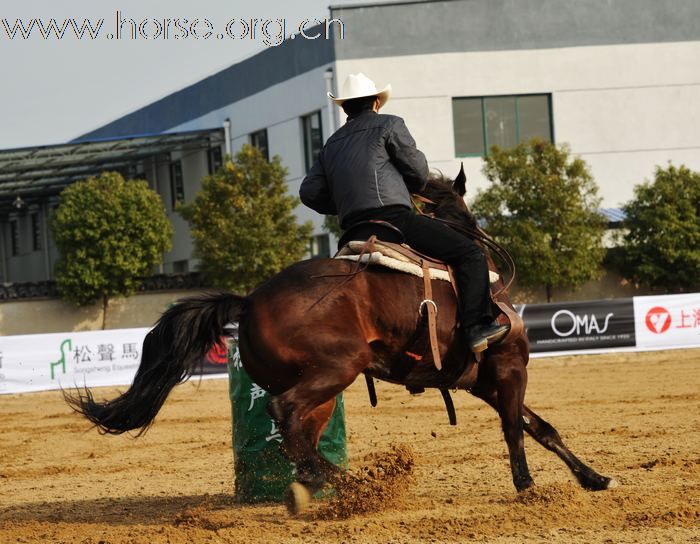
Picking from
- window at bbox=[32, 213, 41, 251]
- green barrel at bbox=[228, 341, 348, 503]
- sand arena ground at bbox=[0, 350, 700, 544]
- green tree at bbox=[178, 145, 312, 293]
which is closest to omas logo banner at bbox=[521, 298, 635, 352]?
sand arena ground at bbox=[0, 350, 700, 544]

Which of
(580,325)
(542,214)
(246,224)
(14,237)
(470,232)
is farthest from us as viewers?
(14,237)

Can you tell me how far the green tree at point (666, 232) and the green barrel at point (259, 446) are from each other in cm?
2361

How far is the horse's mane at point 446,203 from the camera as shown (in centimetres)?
781

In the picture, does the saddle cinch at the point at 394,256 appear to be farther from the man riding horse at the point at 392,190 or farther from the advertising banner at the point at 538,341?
the advertising banner at the point at 538,341

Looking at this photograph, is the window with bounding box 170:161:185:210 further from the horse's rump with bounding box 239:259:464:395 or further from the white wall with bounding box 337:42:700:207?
the horse's rump with bounding box 239:259:464:395

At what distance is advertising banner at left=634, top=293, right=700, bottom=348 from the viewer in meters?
22.4

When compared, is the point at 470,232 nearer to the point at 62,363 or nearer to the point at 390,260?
the point at 390,260

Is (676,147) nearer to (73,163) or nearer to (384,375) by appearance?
(73,163)

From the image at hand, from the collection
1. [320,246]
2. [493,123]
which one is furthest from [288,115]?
[493,123]

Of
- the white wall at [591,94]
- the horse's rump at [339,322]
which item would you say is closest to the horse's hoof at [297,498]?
the horse's rump at [339,322]

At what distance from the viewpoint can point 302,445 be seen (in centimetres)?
651

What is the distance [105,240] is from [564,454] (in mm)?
28866

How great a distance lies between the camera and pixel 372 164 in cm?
695

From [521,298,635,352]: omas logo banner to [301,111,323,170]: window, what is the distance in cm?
1510
